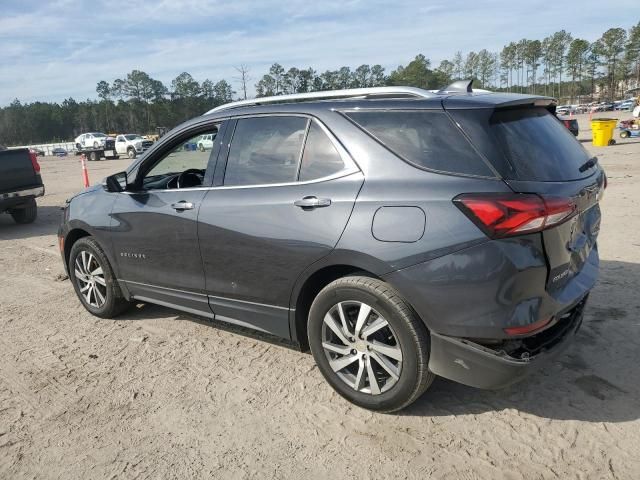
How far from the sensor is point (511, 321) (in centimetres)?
253

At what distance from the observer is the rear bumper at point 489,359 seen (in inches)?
103

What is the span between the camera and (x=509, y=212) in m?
2.46

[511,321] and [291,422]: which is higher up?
[511,321]

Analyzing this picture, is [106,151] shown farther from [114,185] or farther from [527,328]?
[527,328]

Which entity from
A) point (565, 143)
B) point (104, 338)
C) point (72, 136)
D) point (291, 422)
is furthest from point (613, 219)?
point (72, 136)

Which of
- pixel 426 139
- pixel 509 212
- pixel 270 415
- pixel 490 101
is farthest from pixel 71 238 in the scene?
pixel 509 212

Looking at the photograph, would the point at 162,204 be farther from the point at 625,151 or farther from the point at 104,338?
the point at 625,151

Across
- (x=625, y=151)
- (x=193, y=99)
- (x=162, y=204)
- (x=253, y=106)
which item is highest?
(x=193, y=99)

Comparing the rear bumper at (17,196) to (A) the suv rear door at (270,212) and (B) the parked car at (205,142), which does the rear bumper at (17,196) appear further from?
(A) the suv rear door at (270,212)

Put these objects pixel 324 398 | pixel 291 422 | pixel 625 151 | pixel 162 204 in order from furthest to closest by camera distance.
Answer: pixel 625 151 < pixel 162 204 < pixel 324 398 < pixel 291 422

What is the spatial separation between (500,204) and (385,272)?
2.25 ft

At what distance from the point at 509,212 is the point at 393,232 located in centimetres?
59

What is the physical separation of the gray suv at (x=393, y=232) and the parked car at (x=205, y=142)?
5 cm

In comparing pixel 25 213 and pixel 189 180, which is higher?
pixel 189 180
